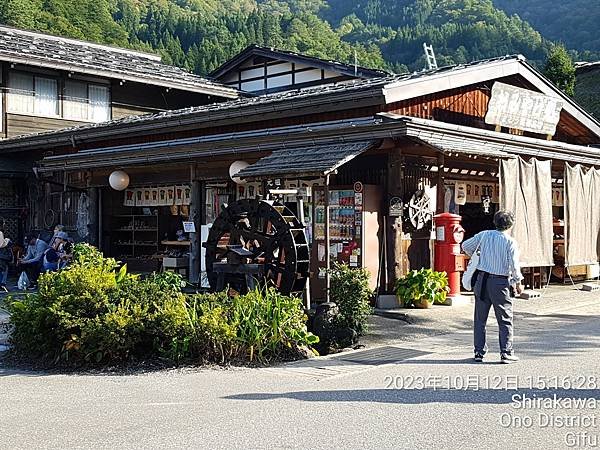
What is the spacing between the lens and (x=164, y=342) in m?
9.57

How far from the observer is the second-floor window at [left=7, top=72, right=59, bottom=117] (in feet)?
73.9

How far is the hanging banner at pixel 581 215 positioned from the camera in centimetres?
1669

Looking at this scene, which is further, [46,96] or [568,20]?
[568,20]

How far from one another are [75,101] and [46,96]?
0.93 meters

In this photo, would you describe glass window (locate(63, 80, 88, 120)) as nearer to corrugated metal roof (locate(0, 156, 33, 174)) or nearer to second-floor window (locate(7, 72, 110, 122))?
second-floor window (locate(7, 72, 110, 122))

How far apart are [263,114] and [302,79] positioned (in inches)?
546

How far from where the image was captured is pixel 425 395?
747cm

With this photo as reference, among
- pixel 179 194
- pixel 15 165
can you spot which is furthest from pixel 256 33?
pixel 179 194

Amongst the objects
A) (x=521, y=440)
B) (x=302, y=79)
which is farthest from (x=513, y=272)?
(x=302, y=79)

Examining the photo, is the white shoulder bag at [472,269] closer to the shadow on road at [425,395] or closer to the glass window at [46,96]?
the shadow on road at [425,395]

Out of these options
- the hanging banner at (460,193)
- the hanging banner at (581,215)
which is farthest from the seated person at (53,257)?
the hanging banner at (581,215)

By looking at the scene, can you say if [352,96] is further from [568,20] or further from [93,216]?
[568,20]

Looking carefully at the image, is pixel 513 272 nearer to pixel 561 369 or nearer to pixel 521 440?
pixel 561 369

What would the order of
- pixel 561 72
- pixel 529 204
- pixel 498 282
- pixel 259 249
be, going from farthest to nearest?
pixel 561 72
pixel 529 204
pixel 259 249
pixel 498 282
